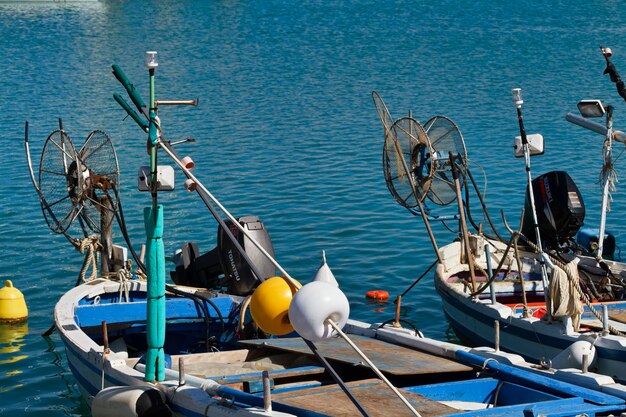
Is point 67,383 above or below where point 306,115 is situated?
below

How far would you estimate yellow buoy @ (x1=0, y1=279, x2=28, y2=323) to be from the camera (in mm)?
15375

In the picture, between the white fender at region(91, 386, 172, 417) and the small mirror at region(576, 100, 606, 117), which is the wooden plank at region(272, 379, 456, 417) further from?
the small mirror at region(576, 100, 606, 117)

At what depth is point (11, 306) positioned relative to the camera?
15.4 m

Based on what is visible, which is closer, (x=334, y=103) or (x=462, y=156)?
(x=462, y=156)

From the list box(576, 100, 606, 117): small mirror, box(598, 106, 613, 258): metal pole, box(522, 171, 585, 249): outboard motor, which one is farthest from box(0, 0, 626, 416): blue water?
box(576, 100, 606, 117): small mirror

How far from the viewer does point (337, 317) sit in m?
8.26

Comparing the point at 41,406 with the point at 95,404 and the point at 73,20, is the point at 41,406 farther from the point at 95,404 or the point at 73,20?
the point at 73,20

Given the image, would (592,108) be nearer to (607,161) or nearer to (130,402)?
(607,161)

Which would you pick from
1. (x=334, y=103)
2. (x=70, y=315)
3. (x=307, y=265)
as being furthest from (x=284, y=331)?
(x=334, y=103)

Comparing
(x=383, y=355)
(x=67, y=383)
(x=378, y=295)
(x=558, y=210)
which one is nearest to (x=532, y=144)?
(x=558, y=210)

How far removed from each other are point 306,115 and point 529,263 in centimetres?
1611

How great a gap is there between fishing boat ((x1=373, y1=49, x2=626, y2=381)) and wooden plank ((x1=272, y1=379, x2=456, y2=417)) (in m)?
2.97

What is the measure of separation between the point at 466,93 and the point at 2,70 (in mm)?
18419

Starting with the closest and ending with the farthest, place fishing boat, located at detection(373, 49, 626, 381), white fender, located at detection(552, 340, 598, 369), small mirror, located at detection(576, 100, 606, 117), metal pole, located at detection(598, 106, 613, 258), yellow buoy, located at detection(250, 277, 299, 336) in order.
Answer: yellow buoy, located at detection(250, 277, 299, 336) < white fender, located at detection(552, 340, 598, 369) < fishing boat, located at detection(373, 49, 626, 381) < small mirror, located at detection(576, 100, 606, 117) < metal pole, located at detection(598, 106, 613, 258)
